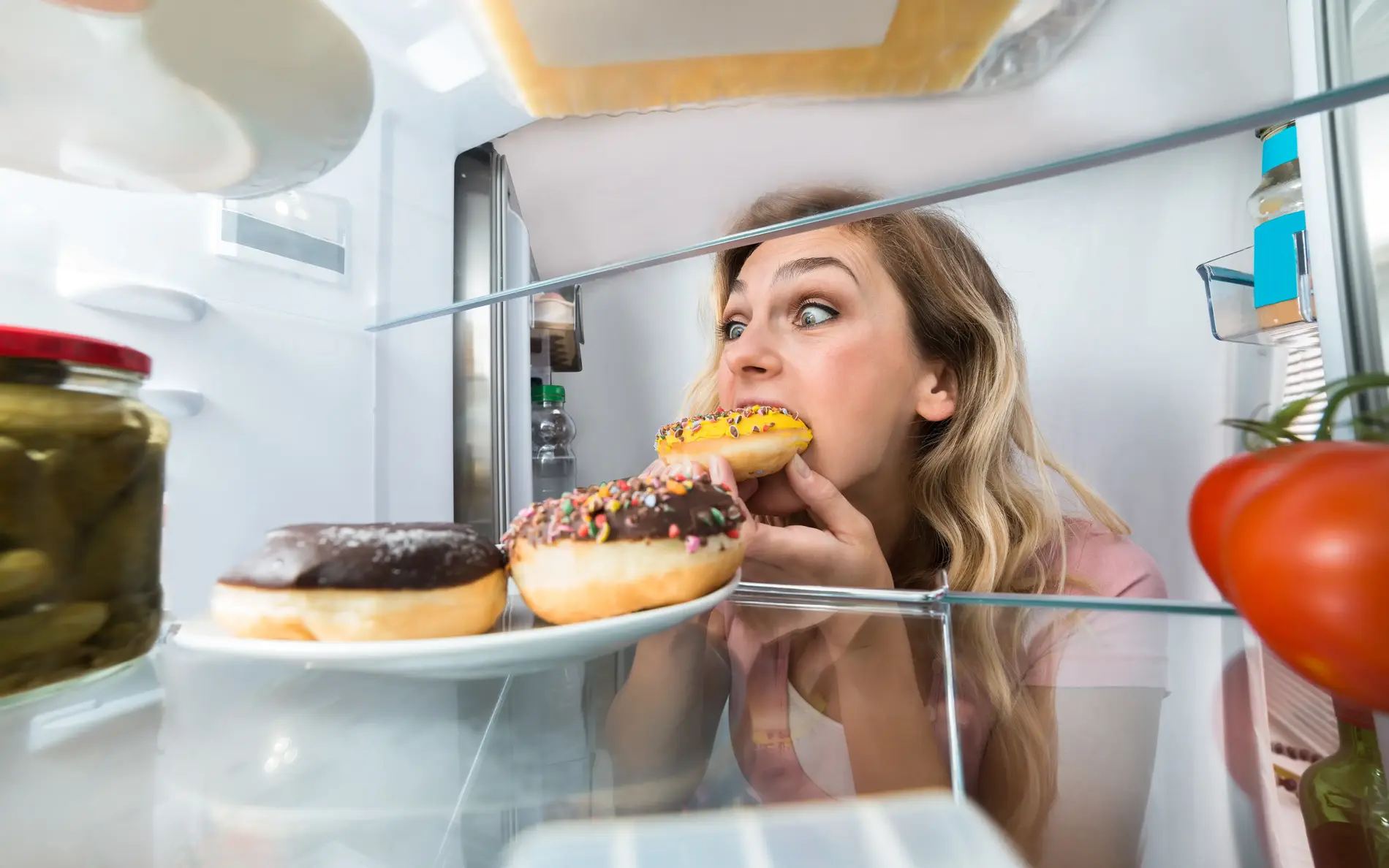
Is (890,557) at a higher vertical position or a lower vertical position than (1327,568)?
lower

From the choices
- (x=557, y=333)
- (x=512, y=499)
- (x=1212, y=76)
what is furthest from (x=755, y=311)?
(x=1212, y=76)

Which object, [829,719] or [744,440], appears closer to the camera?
[829,719]

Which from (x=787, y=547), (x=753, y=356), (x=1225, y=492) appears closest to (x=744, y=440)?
Answer: (x=787, y=547)

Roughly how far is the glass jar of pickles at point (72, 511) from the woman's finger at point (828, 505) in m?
0.70

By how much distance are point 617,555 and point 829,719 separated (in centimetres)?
19

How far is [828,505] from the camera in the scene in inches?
33.1

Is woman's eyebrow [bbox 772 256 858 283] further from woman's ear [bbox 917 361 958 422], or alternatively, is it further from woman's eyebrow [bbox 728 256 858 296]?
woman's ear [bbox 917 361 958 422]

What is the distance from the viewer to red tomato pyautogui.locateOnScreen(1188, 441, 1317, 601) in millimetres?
378

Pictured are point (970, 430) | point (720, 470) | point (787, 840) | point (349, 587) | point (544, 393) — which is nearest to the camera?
point (787, 840)

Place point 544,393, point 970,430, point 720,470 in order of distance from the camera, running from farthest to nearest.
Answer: point 544,393, point 970,430, point 720,470

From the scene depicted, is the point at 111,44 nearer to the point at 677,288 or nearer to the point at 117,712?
the point at 117,712

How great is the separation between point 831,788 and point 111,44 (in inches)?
26.3

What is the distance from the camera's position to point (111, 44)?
397mm

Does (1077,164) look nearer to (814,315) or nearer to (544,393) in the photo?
(814,315)
